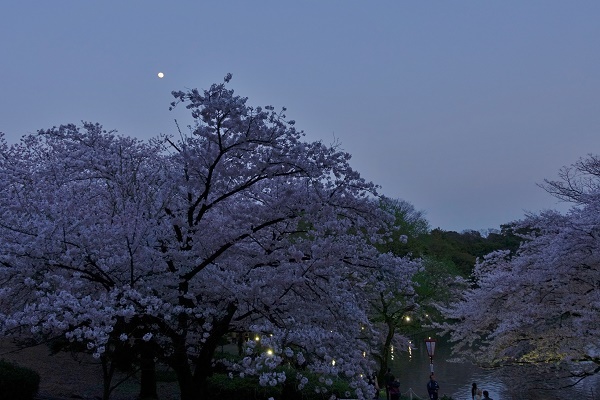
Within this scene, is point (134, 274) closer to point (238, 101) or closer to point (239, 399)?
point (238, 101)

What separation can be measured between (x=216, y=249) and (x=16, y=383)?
16.7 ft

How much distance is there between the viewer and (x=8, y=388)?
11.1 metres

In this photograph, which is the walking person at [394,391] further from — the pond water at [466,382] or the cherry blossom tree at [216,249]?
the cherry blossom tree at [216,249]

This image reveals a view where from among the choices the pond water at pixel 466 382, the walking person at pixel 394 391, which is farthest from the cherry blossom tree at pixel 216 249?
the pond water at pixel 466 382

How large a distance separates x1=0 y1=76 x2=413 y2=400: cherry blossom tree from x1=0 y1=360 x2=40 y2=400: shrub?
186cm

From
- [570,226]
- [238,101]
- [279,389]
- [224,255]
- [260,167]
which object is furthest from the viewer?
[279,389]

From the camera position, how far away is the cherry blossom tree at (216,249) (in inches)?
339

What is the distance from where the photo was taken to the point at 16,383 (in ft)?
37.1

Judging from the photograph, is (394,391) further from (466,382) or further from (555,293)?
(466,382)

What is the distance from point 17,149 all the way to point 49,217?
11.2m


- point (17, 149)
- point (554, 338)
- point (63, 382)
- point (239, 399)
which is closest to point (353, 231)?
point (239, 399)

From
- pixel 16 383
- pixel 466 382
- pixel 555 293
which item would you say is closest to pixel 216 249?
pixel 16 383

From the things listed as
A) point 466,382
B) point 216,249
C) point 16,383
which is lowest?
point 16,383

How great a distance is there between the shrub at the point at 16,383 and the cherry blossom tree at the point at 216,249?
73.2 inches
